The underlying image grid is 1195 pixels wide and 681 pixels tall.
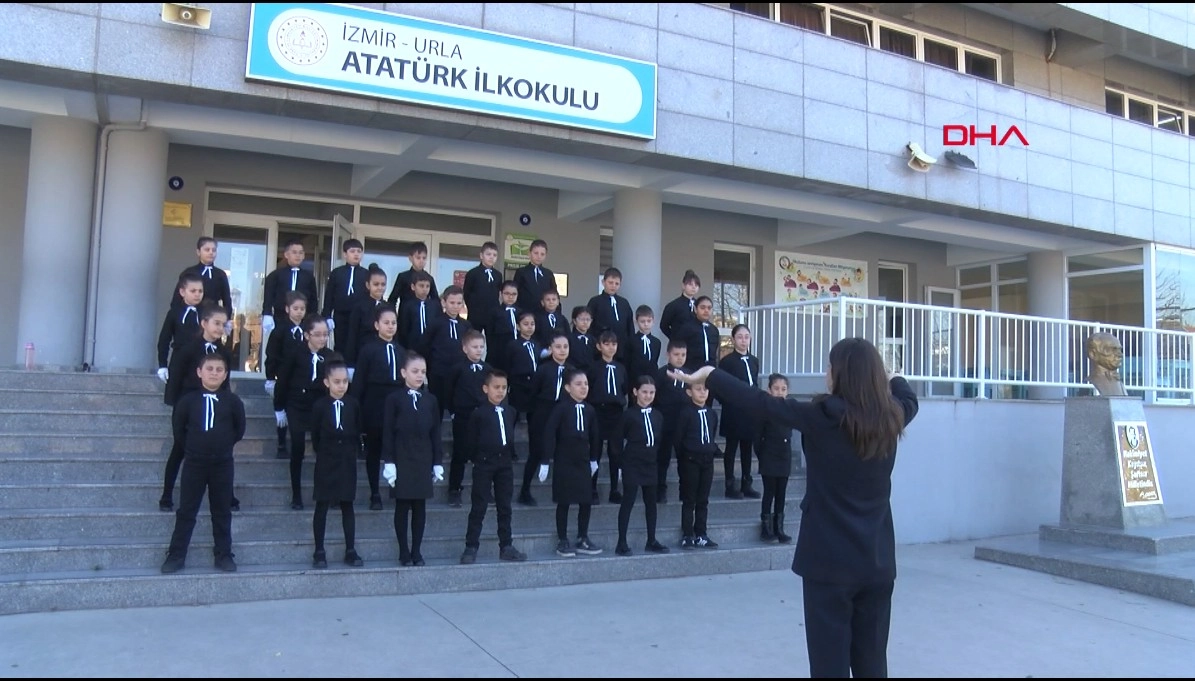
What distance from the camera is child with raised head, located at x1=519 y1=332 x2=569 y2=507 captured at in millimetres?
8367

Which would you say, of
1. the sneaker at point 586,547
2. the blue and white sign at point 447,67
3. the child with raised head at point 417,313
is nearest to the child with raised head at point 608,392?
the sneaker at point 586,547

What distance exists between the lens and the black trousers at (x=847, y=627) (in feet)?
11.8

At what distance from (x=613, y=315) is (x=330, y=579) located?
Answer: 424cm

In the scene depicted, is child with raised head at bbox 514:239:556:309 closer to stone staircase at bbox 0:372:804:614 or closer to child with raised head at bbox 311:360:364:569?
stone staircase at bbox 0:372:804:614

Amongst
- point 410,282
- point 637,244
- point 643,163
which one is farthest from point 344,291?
point 637,244

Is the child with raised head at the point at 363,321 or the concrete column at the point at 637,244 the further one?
the concrete column at the point at 637,244

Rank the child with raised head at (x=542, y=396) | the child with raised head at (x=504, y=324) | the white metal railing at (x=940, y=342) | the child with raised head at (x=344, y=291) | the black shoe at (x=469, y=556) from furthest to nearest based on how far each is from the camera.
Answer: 1. the white metal railing at (x=940, y=342)
2. the child with raised head at (x=504, y=324)
3. the child with raised head at (x=344, y=291)
4. the child with raised head at (x=542, y=396)
5. the black shoe at (x=469, y=556)

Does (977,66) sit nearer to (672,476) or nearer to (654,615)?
(672,476)

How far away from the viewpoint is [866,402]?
359 cm

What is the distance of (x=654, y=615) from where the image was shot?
21.4 ft

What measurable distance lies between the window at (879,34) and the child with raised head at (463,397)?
7.11 meters

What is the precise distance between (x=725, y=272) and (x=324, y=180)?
626 centimetres

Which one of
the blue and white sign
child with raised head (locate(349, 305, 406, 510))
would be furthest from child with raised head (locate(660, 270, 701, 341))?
child with raised head (locate(349, 305, 406, 510))

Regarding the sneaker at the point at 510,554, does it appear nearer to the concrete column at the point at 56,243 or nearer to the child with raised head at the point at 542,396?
the child with raised head at the point at 542,396
